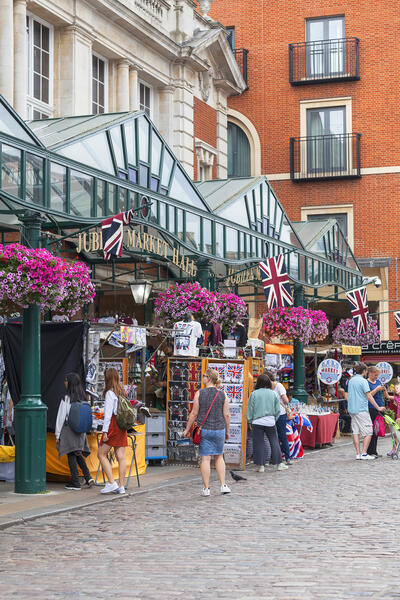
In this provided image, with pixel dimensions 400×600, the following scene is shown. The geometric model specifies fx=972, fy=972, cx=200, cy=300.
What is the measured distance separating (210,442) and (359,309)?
13.8 m

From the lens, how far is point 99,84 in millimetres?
24172

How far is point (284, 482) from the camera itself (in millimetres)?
14406

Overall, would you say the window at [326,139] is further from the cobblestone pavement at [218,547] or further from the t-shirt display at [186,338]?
the cobblestone pavement at [218,547]

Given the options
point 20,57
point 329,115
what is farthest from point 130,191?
point 329,115

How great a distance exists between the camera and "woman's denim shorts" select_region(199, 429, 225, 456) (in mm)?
12992

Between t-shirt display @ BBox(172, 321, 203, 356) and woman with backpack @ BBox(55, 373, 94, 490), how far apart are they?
3155 mm

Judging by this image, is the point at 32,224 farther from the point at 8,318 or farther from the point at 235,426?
the point at 235,426

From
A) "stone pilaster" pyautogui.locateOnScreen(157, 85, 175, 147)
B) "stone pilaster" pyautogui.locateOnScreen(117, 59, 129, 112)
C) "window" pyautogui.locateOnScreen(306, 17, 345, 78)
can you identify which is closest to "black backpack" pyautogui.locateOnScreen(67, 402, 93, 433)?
"stone pilaster" pyautogui.locateOnScreen(117, 59, 129, 112)

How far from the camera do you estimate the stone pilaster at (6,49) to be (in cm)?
1964

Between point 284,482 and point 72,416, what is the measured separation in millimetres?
3390

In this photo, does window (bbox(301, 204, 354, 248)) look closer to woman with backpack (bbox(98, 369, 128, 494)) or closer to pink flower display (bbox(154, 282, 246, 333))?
pink flower display (bbox(154, 282, 246, 333))

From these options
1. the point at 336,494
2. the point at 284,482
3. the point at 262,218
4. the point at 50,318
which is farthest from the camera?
the point at 262,218

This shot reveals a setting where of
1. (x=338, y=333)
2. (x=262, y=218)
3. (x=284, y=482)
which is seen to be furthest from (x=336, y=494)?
(x=338, y=333)

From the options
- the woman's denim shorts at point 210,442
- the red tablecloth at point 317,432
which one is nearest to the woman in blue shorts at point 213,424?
the woman's denim shorts at point 210,442
